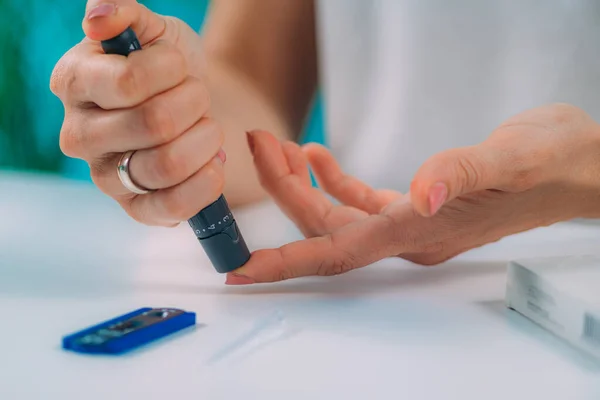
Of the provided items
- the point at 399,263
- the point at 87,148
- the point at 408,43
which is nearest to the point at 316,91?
the point at 408,43

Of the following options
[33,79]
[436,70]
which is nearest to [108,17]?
[436,70]

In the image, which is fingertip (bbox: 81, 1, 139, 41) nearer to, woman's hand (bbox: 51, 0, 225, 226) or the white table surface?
woman's hand (bbox: 51, 0, 225, 226)

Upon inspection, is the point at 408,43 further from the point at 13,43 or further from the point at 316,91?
the point at 13,43

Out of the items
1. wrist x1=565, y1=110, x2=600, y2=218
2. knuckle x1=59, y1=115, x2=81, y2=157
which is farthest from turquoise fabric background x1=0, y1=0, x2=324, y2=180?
wrist x1=565, y1=110, x2=600, y2=218

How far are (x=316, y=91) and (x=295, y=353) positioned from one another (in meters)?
0.92

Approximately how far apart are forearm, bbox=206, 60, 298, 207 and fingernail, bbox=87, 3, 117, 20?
1.47 ft

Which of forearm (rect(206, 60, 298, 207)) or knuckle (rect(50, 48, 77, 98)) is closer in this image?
knuckle (rect(50, 48, 77, 98))

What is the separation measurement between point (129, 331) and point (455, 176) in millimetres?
253

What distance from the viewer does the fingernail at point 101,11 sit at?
45 centimetres

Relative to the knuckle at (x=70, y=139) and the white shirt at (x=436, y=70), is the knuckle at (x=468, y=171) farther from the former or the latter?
the white shirt at (x=436, y=70)

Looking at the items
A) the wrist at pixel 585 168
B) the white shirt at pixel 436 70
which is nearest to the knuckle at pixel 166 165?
the wrist at pixel 585 168

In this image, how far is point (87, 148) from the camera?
1.70 feet

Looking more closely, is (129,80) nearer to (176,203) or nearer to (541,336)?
(176,203)

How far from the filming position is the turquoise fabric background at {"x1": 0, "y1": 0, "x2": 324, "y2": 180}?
167 cm
